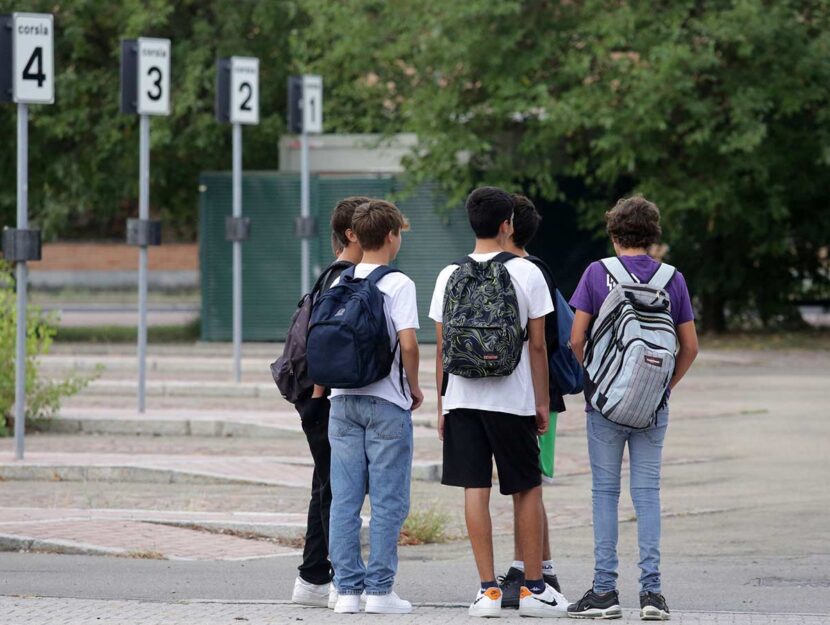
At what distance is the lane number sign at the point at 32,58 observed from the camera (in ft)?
40.3

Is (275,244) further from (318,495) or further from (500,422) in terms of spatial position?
(500,422)

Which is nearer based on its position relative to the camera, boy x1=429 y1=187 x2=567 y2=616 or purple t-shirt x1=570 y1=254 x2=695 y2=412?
boy x1=429 y1=187 x2=567 y2=616

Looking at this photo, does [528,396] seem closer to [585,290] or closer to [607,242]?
[585,290]

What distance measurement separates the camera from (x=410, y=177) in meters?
25.7

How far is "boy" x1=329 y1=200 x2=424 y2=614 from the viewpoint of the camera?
7016 mm

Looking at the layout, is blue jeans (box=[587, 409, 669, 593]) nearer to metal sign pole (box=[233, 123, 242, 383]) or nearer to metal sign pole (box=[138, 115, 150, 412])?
metal sign pole (box=[138, 115, 150, 412])

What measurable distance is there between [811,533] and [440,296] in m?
3.67

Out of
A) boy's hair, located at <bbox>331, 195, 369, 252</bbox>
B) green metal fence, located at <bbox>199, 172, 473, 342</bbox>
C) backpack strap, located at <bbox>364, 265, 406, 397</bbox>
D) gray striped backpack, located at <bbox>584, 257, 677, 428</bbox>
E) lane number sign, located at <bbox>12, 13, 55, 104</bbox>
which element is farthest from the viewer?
green metal fence, located at <bbox>199, 172, 473, 342</bbox>

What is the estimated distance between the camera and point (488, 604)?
685cm

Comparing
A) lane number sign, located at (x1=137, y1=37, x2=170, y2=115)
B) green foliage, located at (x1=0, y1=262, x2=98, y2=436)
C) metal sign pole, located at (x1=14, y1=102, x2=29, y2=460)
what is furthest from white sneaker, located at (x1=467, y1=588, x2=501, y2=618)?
lane number sign, located at (x1=137, y1=37, x2=170, y2=115)

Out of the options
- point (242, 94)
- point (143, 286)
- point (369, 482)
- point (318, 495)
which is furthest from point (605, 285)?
point (242, 94)

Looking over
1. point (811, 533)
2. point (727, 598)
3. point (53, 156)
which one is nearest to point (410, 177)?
point (53, 156)

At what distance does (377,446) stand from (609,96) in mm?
17522

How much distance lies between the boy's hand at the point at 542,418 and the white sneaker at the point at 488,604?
2.26 feet
